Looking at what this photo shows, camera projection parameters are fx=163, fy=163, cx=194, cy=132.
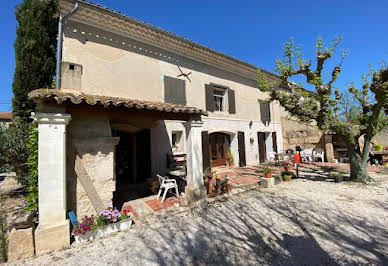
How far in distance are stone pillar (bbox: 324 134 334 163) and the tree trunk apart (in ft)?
15.7

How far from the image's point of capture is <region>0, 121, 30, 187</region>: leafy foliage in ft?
15.6

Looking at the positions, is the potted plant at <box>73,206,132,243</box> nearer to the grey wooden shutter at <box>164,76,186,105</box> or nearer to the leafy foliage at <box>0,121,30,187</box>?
the leafy foliage at <box>0,121,30,187</box>

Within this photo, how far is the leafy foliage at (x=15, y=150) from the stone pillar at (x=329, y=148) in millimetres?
14654

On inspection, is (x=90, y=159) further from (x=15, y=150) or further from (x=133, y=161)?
(x=133, y=161)

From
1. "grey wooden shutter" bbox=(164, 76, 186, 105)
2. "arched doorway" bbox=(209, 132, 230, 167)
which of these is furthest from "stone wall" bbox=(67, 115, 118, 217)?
"arched doorway" bbox=(209, 132, 230, 167)

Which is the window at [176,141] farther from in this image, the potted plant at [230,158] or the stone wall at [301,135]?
the stone wall at [301,135]

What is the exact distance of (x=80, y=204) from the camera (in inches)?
134

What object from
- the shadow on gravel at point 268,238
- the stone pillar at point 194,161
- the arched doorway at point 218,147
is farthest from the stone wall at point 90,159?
the arched doorway at point 218,147

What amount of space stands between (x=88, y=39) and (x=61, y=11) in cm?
96

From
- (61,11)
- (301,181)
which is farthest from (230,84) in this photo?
(61,11)

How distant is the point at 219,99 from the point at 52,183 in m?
8.26

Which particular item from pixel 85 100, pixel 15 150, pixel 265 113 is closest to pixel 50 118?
pixel 85 100

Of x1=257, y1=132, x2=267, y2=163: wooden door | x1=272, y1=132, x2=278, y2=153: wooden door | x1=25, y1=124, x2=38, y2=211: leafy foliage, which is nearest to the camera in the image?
x1=25, y1=124, x2=38, y2=211: leafy foliage

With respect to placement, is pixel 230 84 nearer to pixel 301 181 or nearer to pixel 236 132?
pixel 236 132
